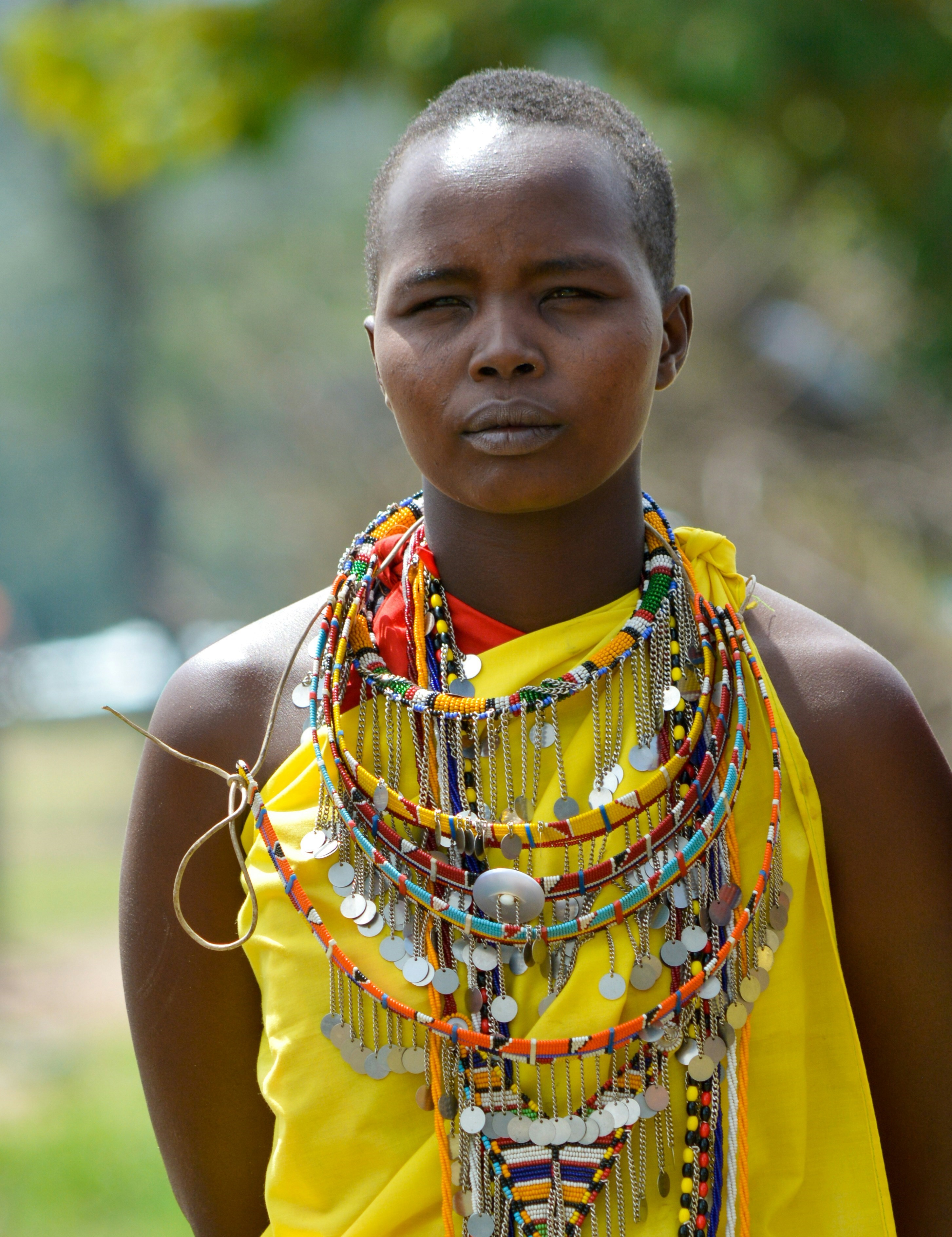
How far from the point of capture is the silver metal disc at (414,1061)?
5.66 feet

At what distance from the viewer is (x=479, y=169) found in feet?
5.49

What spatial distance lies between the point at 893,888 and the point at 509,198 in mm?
988

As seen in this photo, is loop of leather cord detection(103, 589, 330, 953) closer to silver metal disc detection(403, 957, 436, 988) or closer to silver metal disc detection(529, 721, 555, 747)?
silver metal disc detection(403, 957, 436, 988)

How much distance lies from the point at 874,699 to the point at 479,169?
84 centimetres

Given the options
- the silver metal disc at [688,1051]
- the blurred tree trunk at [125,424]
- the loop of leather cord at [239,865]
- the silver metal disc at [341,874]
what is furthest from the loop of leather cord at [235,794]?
the blurred tree trunk at [125,424]

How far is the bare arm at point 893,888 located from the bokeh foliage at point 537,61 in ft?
11.3

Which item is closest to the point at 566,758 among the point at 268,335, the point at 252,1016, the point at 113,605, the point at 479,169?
the point at 252,1016

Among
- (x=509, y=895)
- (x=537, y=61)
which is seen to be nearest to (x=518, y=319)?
(x=509, y=895)

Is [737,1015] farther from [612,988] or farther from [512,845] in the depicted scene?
[512,845]

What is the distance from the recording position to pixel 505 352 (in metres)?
1.62

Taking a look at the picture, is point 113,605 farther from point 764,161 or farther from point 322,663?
point 322,663

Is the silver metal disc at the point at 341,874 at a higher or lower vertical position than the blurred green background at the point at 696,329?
lower

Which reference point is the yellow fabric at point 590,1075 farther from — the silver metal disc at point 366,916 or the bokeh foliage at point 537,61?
the bokeh foliage at point 537,61

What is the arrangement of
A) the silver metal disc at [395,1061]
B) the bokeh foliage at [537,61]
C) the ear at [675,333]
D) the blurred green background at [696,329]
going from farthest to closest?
the blurred green background at [696,329] → the bokeh foliage at [537,61] → the ear at [675,333] → the silver metal disc at [395,1061]
